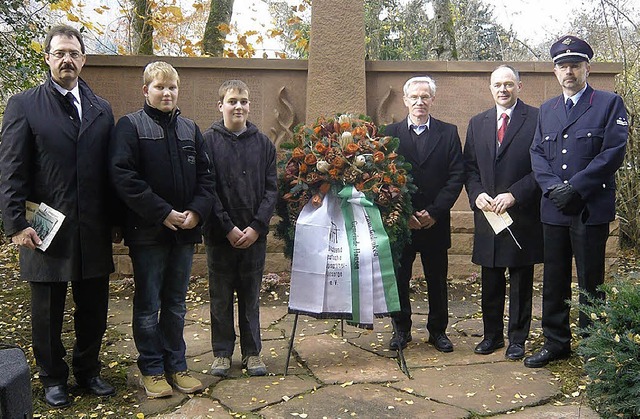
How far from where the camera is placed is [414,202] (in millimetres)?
4566

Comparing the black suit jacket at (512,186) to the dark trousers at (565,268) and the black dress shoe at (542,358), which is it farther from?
the black dress shoe at (542,358)

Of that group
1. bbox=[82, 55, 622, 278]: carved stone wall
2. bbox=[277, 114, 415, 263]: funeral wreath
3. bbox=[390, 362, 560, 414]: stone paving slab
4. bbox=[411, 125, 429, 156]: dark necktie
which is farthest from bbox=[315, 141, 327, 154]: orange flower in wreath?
bbox=[82, 55, 622, 278]: carved stone wall

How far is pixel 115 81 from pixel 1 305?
8.33ft

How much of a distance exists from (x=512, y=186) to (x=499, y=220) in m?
0.25

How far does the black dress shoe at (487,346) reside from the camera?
453 centimetres

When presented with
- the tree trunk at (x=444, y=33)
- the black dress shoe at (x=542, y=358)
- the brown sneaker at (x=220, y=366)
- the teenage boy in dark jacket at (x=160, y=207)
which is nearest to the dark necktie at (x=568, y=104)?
the black dress shoe at (x=542, y=358)

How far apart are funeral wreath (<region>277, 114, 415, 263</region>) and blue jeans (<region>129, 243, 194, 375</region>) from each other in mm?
806

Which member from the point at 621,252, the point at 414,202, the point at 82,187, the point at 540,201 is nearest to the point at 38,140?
the point at 82,187

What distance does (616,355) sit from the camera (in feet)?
10.1

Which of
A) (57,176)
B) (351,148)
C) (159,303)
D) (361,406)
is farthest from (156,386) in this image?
(351,148)

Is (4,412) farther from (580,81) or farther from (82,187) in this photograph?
(580,81)

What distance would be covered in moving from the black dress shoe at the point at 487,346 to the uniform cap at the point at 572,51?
1.94 m

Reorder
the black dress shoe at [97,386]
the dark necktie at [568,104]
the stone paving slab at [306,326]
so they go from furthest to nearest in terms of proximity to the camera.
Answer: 1. the stone paving slab at [306,326]
2. the dark necktie at [568,104]
3. the black dress shoe at [97,386]

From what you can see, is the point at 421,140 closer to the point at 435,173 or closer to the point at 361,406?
the point at 435,173
